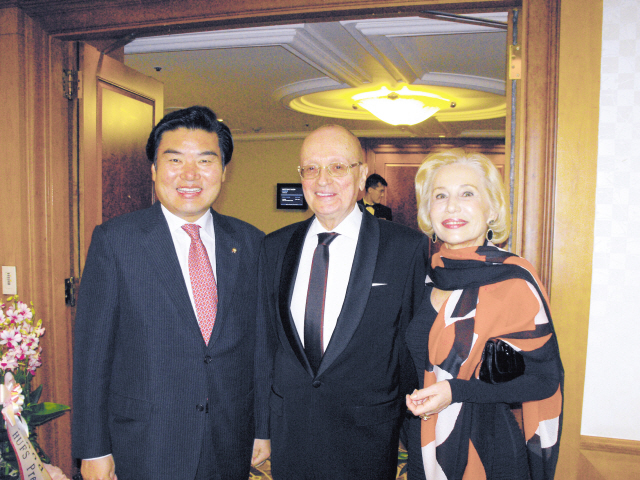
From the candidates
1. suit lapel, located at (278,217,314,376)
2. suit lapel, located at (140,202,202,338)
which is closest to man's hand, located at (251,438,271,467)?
suit lapel, located at (278,217,314,376)

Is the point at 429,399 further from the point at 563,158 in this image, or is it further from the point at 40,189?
Result: the point at 40,189

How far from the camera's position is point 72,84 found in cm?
226

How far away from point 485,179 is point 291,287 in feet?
2.63

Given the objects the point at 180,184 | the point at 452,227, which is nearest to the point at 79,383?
the point at 180,184

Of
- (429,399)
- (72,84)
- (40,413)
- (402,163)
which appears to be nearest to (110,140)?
(72,84)

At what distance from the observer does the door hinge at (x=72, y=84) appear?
88.7 inches

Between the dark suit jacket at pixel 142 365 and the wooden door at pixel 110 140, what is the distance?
869mm

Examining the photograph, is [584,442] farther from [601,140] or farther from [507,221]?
[601,140]

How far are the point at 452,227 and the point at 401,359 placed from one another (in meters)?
0.55

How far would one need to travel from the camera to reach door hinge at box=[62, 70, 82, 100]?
7.39 ft

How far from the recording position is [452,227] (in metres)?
1.47

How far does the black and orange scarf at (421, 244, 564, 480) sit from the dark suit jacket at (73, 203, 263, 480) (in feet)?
2.56

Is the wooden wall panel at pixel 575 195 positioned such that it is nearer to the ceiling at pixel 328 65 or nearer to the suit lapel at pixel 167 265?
the ceiling at pixel 328 65

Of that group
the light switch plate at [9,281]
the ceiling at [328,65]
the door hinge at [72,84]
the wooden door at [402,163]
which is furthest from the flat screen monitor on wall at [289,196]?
the light switch plate at [9,281]
